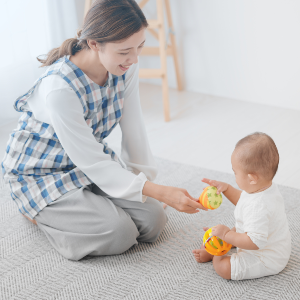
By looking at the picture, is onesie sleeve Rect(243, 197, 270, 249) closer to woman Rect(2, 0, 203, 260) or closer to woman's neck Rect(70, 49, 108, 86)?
woman Rect(2, 0, 203, 260)

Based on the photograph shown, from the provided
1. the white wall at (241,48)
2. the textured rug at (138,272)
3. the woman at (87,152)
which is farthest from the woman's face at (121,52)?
the white wall at (241,48)

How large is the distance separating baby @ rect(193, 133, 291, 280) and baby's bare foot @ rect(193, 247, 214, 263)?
1.6 inches

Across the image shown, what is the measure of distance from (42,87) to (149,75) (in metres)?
1.28

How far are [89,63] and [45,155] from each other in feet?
1.10

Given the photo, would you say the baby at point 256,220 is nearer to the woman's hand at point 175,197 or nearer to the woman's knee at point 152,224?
the woman's hand at point 175,197

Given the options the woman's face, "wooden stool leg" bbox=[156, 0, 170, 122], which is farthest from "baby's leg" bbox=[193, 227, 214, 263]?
"wooden stool leg" bbox=[156, 0, 170, 122]

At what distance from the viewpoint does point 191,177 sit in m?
1.80

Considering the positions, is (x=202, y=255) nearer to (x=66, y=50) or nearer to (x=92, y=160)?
(x=92, y=160)

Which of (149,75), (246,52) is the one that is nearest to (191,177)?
(149,75)

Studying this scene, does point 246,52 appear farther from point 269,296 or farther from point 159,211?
point 269,296

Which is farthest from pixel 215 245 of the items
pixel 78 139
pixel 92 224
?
pixel 78 139

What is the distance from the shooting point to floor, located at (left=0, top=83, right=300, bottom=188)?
6.43 ft

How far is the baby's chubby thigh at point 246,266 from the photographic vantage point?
3.76ft

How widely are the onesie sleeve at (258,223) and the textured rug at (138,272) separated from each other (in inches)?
6.8
